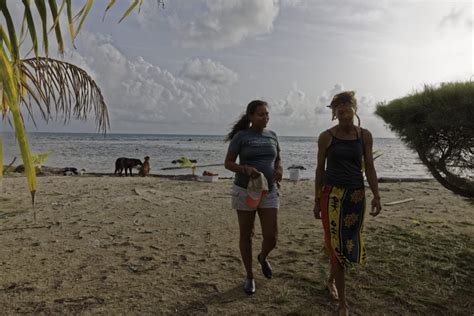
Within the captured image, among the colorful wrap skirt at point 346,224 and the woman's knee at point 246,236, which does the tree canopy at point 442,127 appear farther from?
the woman's knee at point 246,236

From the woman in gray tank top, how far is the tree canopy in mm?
1813

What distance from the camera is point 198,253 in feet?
13.8

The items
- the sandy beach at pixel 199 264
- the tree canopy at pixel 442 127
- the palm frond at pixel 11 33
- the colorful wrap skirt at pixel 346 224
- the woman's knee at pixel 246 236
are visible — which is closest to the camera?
the palm frond at pixel 11 33

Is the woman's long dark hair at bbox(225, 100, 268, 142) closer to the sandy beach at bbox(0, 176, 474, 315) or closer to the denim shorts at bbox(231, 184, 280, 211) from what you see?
the denim shorts at bbox(231, 184, 280, 211)

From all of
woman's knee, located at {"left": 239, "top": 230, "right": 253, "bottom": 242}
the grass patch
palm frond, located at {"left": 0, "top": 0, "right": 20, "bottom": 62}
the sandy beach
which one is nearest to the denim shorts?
woman's knee, located at {"left": 239, "top": 230, "right": 253, "bottom": 242}

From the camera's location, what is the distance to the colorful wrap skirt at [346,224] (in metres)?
2.63

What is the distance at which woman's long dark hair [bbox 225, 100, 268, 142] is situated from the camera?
10.1 feet

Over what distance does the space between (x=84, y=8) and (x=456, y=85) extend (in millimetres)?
4014

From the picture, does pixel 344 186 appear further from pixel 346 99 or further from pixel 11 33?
pixel 11 33

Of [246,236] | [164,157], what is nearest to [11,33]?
[246,236]

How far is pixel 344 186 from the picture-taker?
2654mm

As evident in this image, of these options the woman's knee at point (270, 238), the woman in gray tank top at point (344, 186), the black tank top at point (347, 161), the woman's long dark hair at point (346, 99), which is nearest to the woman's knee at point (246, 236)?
the woman's knee at point (270, 238)

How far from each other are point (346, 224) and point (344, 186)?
11.0 inches

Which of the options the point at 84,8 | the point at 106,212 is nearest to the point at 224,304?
the point at 84,8
